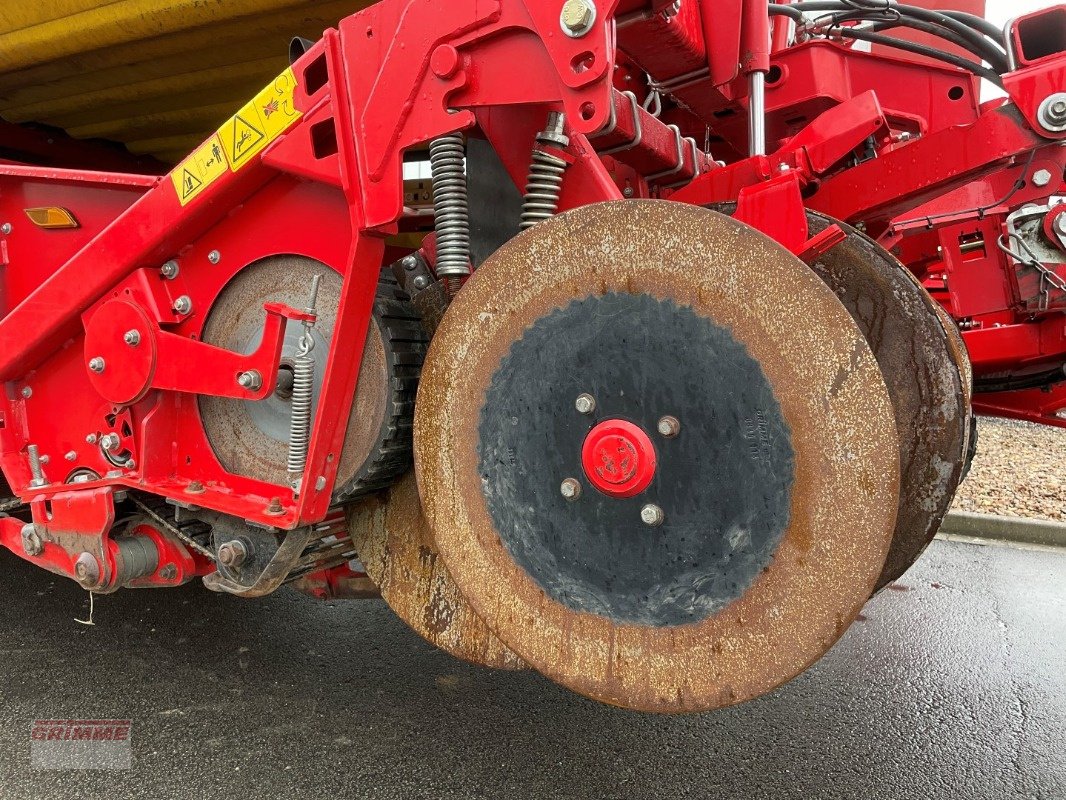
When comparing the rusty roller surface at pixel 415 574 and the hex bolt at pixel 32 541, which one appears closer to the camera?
the rusty roller surface at pixel 415 574

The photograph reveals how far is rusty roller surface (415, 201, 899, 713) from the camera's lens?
1157mm

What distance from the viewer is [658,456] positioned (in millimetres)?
1299

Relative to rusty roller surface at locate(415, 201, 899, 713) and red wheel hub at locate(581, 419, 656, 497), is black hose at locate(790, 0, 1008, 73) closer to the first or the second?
rusty roller surface at locate(415, 201, 899, 713)

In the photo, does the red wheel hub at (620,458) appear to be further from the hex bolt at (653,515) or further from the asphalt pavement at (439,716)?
the asphalt pavement at (439,716)

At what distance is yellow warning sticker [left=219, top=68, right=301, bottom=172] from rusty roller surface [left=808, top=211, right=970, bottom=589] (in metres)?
1.25

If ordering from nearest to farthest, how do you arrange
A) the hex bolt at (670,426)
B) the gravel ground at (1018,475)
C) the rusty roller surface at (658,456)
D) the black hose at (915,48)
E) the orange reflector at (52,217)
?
1. the rusty roller surface at (658,456)
2. the hex bolt at (670,426)
3. the orange reflector at (52,217)
4. the black hose at (915,48)
5. the gravel ground at (1018,475)

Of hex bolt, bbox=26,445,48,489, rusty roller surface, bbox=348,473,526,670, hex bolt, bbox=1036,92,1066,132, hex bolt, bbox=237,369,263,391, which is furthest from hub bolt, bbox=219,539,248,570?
hex bolt, bbox=1036,92,1066,132

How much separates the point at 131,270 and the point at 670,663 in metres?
1.63

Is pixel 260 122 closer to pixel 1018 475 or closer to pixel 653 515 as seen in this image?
pixel 653 515

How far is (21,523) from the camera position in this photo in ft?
7.43

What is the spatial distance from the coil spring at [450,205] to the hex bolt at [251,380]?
49cm

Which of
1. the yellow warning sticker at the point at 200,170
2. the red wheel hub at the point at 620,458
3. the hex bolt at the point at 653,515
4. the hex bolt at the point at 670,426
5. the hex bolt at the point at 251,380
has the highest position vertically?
the yellow warning sticker at the point at 200,170

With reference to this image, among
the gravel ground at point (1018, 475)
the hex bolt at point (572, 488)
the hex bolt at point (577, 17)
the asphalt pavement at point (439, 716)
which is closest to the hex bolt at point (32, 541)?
the asphalt pavement at point (439, 716)

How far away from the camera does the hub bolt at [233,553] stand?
6.09 feet
